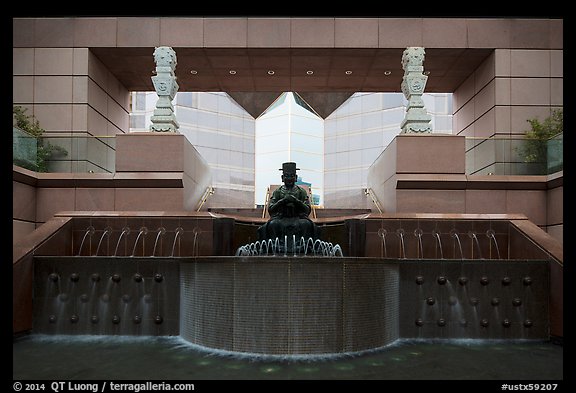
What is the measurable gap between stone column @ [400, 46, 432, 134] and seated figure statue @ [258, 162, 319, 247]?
7.14 m

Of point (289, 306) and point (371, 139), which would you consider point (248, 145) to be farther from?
point (289, 306)

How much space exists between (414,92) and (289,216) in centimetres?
840

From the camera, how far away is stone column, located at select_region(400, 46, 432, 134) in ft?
52.3

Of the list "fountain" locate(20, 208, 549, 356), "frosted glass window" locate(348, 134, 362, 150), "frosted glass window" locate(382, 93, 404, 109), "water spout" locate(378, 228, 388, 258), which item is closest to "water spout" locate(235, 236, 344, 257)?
"fountain" locate(20, 208, 549, 356)

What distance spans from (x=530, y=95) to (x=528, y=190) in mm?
4223

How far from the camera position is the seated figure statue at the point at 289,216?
9852 millimetres

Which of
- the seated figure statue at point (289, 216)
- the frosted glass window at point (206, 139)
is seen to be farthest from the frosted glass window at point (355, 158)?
the seated figure statue at point (289, 216)

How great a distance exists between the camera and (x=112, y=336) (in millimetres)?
8602

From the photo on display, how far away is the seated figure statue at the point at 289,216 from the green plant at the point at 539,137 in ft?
32.0

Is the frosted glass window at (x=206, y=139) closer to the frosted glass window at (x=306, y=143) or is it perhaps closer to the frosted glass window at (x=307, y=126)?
the frosted glass window at (x=306, y=143)

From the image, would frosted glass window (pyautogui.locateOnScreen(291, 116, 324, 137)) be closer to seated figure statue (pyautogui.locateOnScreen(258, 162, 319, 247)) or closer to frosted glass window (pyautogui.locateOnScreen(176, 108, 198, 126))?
frosted glass window (pyautogui.locateOnScreen(176, 108, 198, 126))

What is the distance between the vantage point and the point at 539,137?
16656mm

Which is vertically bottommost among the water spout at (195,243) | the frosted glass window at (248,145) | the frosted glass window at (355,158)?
the water spout at (195,243)

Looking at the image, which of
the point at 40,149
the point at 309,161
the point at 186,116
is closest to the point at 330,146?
the point at 309,161
